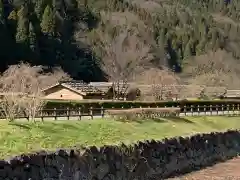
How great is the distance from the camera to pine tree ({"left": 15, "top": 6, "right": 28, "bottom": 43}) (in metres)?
73.3

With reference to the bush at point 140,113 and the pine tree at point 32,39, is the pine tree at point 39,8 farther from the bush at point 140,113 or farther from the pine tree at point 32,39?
the bush at point 140,113

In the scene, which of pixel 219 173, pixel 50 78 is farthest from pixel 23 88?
pixel 50 78

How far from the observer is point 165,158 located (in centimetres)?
2144

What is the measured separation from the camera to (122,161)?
17953 millimetres

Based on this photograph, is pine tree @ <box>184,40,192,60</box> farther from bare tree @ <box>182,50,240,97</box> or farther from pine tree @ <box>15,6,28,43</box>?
pine tree @ <box>15,6,28,43</box>

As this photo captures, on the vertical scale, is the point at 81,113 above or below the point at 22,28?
below

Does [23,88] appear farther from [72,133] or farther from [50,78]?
[50,78]

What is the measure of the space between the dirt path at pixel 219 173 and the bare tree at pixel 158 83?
1475 inches

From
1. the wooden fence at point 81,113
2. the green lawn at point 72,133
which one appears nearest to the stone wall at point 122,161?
the green lawn at point 72,133

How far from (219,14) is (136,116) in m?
158

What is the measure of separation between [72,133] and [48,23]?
2583 inches

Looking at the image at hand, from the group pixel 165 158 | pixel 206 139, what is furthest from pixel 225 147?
pixel 165 158

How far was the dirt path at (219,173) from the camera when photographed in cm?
2122

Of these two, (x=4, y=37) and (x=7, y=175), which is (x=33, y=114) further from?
(x=4, y=37)
